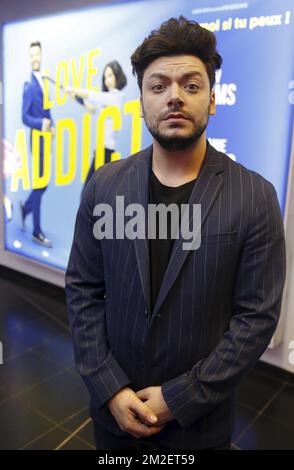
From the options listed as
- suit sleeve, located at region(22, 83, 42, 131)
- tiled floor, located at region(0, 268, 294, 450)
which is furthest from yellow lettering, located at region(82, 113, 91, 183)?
tiled floor, located at region(0, 268, 294, 450)

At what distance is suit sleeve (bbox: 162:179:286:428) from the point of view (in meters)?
1.00

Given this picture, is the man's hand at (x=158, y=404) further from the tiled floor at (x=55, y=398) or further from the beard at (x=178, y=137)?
the tiled floor at (x=55, y=398)

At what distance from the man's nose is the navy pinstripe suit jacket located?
0.19 m

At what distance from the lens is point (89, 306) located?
1.19 metres

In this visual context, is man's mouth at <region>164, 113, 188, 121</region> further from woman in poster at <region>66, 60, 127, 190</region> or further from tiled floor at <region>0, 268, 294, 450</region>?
woman in poster at <region>66, 60, 127, 190</region>

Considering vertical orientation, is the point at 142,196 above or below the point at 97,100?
below

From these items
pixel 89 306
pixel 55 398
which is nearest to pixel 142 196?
pixel 89 306

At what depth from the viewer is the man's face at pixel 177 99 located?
97 cm

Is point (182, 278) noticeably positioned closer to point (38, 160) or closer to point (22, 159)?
point (38, 160)

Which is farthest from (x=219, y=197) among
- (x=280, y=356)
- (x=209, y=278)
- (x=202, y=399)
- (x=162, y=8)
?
(x=162, y=8)

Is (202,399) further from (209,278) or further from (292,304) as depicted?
(292,304)

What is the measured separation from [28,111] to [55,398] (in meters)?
2.31
